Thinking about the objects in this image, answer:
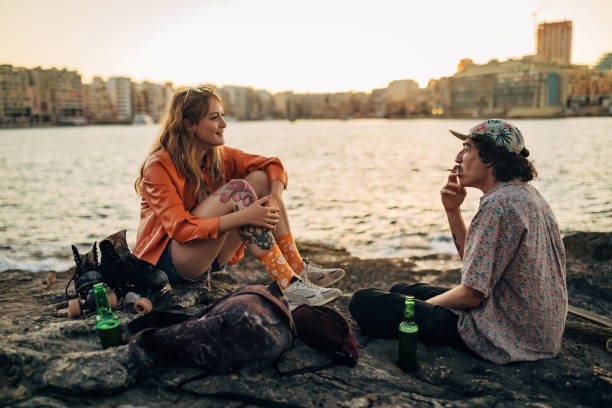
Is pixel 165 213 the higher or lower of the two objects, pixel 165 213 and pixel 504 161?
the lower

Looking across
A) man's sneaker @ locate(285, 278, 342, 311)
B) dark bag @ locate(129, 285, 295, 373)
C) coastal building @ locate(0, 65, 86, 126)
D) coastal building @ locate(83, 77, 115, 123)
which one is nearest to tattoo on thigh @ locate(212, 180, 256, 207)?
man's sneaker @ locate(285, 278, 342, 311)

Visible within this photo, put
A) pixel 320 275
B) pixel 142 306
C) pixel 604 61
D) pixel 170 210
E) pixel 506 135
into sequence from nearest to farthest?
pixel 506 135 → pixel 142 306 → pixel 170 210 → pixel 320 275 → pixel 604 61

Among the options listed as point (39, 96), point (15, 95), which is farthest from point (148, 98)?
point (15, 95)

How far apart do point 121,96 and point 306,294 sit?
511 ft

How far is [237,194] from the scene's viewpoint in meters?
3.60

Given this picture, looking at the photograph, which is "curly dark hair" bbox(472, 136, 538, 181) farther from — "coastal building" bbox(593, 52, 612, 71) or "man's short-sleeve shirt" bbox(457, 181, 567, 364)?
"coastal building" bbox(593, 52, 612, 71)

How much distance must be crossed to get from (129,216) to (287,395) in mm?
11737

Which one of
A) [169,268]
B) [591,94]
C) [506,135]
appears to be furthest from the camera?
[591,94]

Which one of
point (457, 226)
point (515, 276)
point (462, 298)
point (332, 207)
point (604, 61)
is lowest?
point (332, 207)

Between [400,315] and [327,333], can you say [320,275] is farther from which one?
[327,333]

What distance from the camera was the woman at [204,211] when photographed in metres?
3.45

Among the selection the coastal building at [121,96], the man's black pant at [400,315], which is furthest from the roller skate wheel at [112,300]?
the coastal building at [121,96]

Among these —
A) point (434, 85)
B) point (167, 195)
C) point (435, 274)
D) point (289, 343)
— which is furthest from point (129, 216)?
point (434, 85)

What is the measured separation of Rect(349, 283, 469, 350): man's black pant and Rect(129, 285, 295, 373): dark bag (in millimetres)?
909
